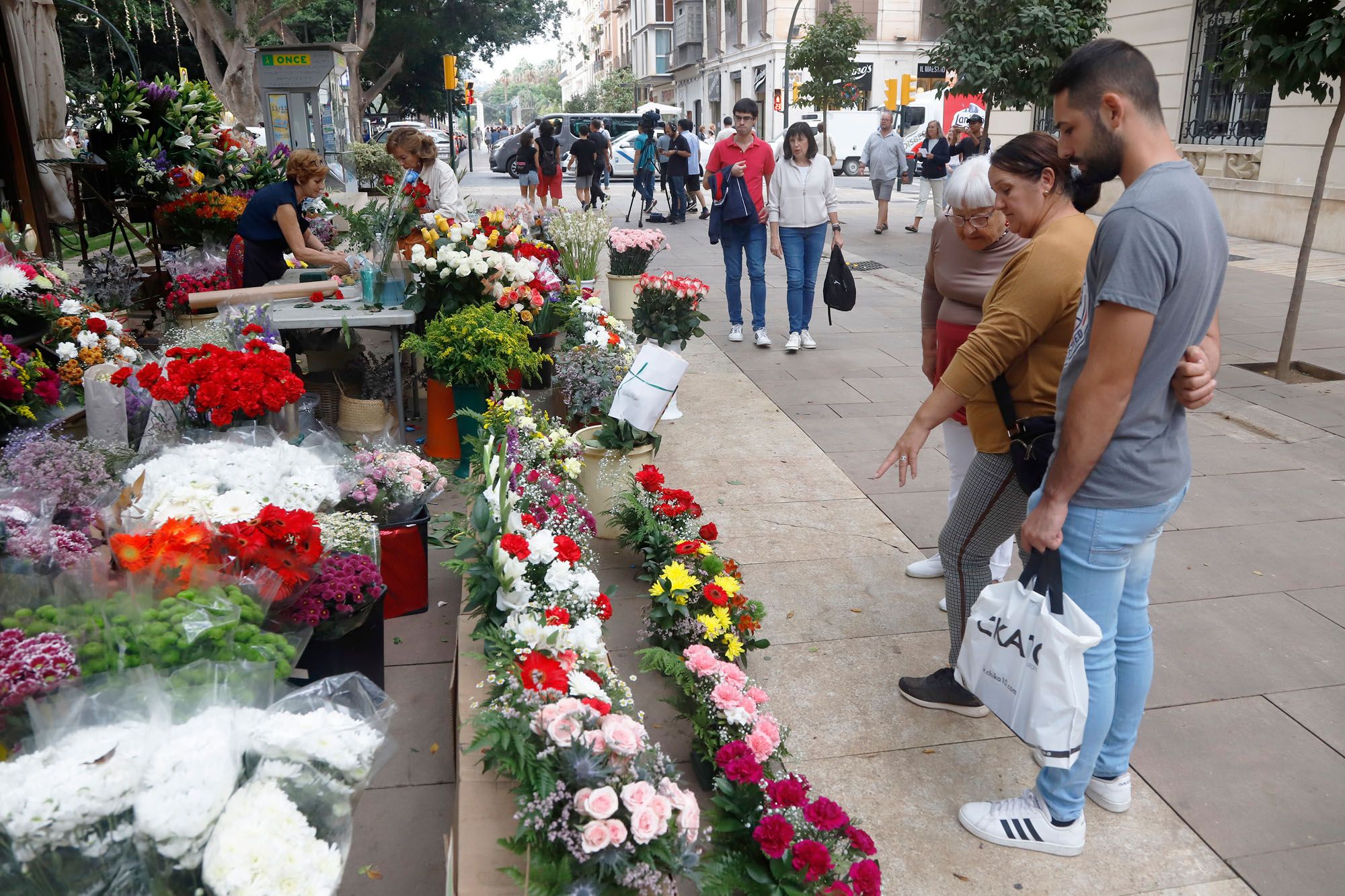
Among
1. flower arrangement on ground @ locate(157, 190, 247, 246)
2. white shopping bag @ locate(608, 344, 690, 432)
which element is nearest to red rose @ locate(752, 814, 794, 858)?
white shopping bag @ locate(608, 344, 690, 432)

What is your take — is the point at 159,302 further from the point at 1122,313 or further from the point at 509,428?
the point at 1122,313

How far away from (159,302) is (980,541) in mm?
7472

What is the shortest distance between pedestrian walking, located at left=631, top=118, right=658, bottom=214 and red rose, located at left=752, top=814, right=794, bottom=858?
52.9 feet

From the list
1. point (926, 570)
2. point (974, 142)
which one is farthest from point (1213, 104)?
point (926, 570)

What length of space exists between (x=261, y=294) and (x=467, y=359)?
4.96 feet

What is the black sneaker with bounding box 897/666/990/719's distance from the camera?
3.15m

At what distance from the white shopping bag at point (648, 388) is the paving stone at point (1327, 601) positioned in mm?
2627

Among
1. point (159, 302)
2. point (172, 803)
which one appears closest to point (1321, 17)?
point (172, 803)

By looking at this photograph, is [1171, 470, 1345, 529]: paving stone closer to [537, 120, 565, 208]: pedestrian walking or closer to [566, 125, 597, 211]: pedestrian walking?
[537, 120, 565, 208]: pedestrian walking

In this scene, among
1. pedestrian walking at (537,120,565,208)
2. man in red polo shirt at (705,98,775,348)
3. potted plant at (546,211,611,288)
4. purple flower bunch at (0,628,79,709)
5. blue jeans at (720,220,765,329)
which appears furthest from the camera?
pedestrian walking at (537,120,565,208)

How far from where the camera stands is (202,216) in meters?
7.84

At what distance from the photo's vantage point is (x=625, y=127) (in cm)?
3134

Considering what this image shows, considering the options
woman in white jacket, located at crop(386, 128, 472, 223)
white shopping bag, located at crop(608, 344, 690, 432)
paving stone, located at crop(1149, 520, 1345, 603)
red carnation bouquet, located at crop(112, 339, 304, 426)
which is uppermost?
woman in white jacket, located at crop(386, 128, 472, 223)

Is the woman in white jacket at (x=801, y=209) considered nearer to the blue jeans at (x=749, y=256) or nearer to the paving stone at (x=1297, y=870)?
the blue jeans at (x=749, y=256)
